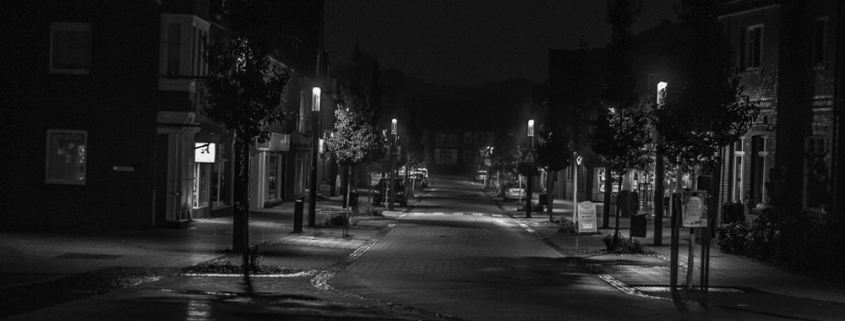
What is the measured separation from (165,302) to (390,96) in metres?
67.1

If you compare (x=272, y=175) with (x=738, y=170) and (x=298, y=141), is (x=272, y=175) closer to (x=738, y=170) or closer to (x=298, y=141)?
(x=298, y=141)

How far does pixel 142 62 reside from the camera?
29.8m

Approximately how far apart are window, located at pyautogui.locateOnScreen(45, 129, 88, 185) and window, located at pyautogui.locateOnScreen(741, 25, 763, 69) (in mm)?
19517

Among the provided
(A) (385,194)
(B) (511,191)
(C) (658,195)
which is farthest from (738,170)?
(B) (511,191)

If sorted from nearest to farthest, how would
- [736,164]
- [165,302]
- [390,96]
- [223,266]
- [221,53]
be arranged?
[165,302]
[223,266]
[221,53]
[736,164]
[390,96]

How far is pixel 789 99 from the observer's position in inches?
1168

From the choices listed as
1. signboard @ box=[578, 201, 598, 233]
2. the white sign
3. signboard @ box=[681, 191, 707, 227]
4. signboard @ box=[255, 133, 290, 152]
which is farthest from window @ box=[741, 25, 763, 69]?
signboard @ box=[255, 133, 290, 152]

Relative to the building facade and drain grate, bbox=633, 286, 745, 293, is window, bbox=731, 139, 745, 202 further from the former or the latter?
drain grate, bbox=633, 286, 745, 293

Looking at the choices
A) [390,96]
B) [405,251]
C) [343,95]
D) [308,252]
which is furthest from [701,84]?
[390,96]

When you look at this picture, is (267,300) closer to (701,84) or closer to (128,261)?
(128,261)

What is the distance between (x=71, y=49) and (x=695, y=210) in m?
19.6

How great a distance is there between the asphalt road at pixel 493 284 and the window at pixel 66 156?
28.8 feet

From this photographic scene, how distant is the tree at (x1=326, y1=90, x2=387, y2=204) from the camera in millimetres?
44375

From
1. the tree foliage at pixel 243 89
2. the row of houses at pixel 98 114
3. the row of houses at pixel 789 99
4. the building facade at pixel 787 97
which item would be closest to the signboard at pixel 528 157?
the row of houses at pixel 789 99
